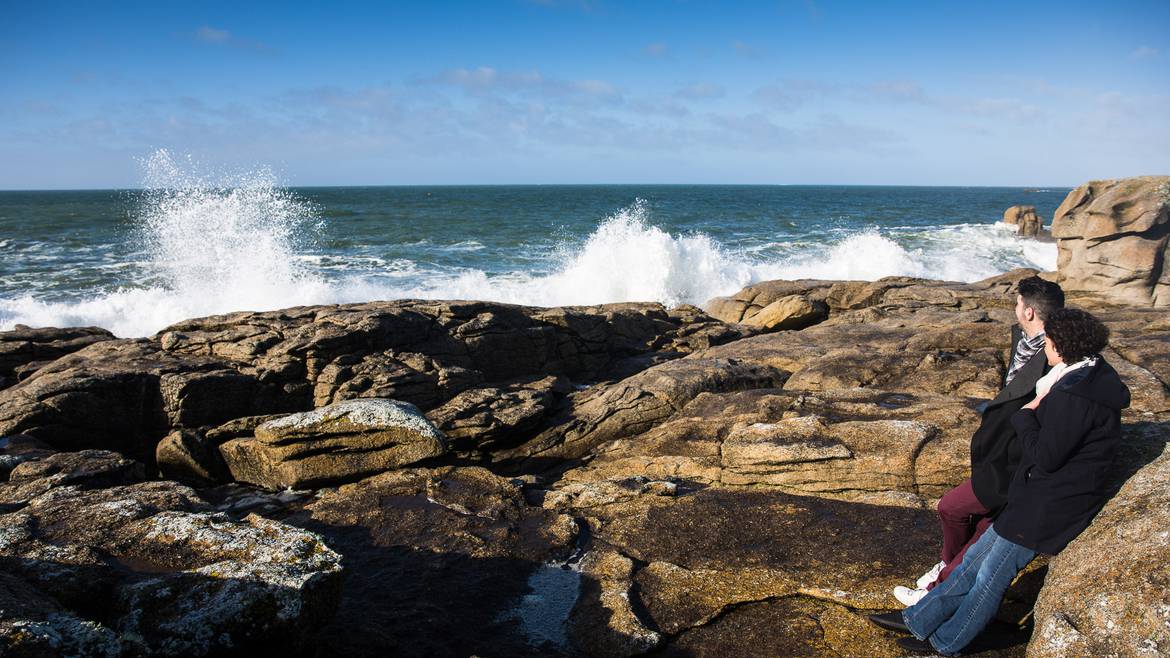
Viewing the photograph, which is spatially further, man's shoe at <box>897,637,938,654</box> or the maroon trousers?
the maroon trousers

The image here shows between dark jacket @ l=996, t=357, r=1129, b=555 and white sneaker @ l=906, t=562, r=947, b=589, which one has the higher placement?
dark jacket @ l=996, t=357, r=1129, b=555

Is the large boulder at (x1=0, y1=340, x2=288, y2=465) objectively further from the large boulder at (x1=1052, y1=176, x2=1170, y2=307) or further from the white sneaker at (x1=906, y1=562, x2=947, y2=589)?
the large boulder at (x1=1052, y1=176, x2=1170, y2=307)

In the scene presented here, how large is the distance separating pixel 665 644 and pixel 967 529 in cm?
218

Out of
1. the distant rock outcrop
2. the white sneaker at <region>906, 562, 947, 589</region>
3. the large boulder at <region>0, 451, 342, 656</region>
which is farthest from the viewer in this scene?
the distant rock outcrop

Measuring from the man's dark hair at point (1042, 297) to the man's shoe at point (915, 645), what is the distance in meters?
2.26

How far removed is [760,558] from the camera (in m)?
5.64

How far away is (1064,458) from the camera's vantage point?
3.98 meters

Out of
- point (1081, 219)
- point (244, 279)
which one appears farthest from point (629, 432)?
point (1081, 219)

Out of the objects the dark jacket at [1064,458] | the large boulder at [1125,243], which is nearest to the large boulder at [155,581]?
the dark jacket at [1064,458]

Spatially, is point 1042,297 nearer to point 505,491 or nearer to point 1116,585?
point 1116,585

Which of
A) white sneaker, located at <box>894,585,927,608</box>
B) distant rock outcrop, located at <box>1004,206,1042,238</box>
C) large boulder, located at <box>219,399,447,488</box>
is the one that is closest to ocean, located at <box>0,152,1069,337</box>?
distant rock outcrop, located at <box>1004,206,1042,238</box>

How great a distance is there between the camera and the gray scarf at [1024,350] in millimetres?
4801

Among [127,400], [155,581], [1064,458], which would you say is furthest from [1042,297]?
[127,400]

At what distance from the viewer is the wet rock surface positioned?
3994mm
